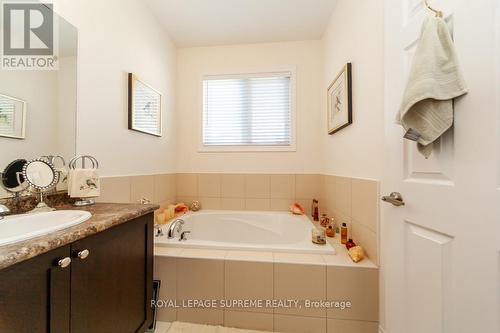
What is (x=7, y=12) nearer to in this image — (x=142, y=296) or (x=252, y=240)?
(x=142, y=296)

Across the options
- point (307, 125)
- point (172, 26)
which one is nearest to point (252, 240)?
point (307, 125)

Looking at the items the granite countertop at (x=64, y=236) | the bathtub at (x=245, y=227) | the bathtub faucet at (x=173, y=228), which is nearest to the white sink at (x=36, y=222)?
the granite countertop at (x=64, y=236)

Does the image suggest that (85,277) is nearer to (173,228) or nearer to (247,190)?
(173,228)

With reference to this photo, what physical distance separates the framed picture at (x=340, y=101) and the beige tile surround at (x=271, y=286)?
0.99 meters

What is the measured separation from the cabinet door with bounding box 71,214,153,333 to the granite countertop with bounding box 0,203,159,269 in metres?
0.04

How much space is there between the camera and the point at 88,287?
2.38ft

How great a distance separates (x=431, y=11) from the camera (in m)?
0.74

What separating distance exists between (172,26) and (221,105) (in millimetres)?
883

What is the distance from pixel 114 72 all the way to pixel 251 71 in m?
1.37

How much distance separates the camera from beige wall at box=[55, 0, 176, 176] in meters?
1.23

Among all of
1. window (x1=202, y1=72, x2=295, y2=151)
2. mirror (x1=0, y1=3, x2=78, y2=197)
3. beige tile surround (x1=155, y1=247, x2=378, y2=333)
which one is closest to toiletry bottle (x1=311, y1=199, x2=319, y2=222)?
window (x1=202, y1=72, x2=295, y2=151)

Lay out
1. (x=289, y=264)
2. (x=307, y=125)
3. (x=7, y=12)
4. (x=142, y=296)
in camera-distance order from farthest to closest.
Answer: (x=307, y=125), (x=289, y=264), (x=142, y=296), (x=7, y=12)

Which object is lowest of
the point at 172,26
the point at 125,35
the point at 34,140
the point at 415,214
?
the point at 415,214

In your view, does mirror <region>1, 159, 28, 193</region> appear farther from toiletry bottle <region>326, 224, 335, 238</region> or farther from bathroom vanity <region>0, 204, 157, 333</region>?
toiletry bottle <region>326, 224, 335, 238</region>
